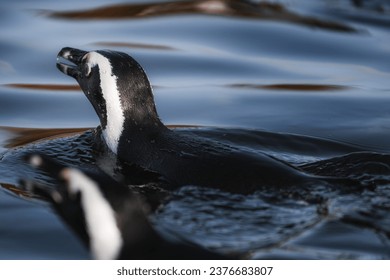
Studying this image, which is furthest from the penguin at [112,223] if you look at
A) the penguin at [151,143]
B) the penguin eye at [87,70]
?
the penguin eye at [87,70]

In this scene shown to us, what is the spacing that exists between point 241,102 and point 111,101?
1884mm

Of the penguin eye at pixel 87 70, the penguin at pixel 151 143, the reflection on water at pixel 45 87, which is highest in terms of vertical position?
the penguin eye at pixel 87 70

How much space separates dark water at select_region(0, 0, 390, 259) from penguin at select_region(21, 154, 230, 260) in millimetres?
326

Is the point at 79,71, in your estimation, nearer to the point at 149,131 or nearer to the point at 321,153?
the point at 149,131

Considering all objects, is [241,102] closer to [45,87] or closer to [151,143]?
[45,87]

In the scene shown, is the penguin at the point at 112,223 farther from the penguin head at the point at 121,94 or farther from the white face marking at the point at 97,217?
the penguin head at the point at 121,94

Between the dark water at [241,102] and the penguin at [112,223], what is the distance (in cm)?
33

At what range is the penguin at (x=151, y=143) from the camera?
5.47m

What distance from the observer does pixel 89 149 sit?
21.4 feet

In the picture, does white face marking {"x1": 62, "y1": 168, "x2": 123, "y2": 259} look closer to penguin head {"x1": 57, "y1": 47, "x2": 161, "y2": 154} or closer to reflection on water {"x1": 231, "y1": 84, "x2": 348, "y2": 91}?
penguin head {"x1": 57, "y1": 47, "x2": 161, "y2": 154}

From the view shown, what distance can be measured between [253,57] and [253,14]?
5.26 ft

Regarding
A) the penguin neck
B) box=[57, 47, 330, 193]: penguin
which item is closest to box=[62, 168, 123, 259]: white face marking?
box=[57, 47, 330, 193]: penguin

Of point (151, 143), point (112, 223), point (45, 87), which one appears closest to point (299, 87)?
point (45, 87)
